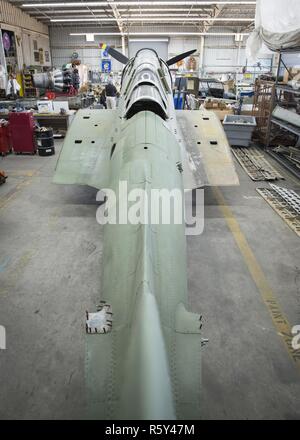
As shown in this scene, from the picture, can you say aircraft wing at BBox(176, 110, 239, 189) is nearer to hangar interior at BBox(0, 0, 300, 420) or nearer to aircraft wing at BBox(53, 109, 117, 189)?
hangar interior at BBox(0, 0, 300, 420)

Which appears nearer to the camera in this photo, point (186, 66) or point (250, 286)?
point (250, 286)

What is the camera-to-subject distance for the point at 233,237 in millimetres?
6523

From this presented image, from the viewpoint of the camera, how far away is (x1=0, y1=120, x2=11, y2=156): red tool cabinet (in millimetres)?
11406

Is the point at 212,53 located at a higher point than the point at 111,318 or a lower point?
higher

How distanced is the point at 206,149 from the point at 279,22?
16.5 feet

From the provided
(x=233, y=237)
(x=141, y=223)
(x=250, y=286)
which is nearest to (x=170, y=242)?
(x=141, y=223)

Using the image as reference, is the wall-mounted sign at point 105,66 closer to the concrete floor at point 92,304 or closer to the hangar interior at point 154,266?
the hangar interior at point 154,266

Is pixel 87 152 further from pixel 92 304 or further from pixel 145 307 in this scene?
pixel 145 307

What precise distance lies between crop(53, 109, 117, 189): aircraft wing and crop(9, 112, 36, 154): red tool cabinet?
3.72m

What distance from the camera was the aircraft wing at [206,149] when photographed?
7.03 m

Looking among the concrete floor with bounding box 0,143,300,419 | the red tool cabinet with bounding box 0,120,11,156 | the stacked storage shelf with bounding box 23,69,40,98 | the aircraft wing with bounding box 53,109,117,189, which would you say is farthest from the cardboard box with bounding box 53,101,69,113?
the stacked storage shelf with bounding box 23,69,40,98

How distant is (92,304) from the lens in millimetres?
4664
